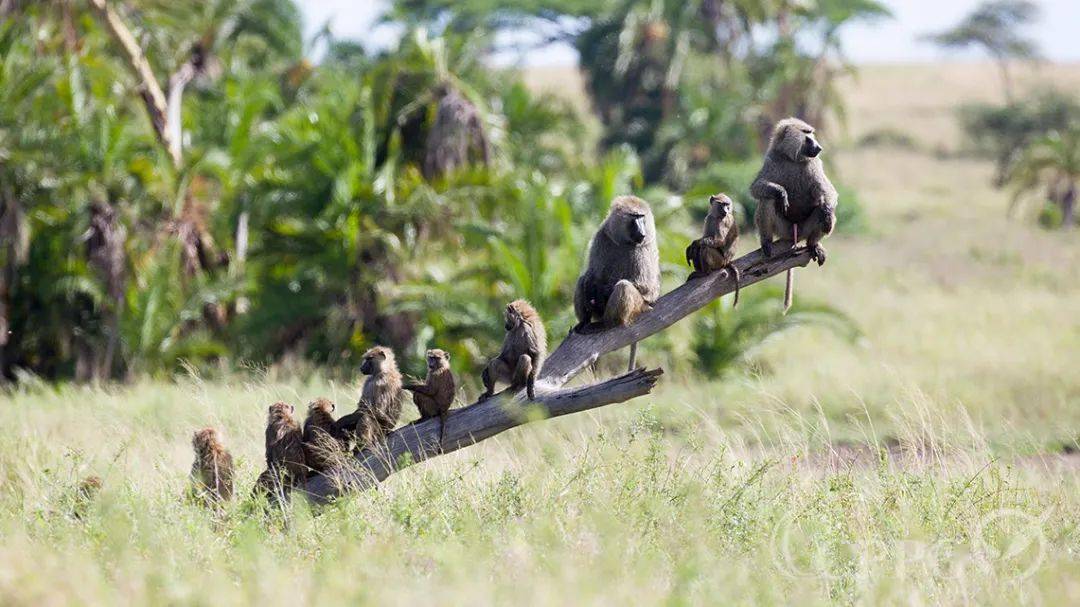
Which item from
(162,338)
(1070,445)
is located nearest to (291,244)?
(162,338)

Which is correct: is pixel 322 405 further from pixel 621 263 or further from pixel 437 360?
pixel 621 263

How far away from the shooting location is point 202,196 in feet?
54.5

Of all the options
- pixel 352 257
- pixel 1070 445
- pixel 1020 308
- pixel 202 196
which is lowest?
pixel 1020 308

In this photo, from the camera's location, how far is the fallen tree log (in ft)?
20.1

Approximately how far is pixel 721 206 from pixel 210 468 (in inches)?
129

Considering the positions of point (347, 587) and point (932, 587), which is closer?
point (347, 587)

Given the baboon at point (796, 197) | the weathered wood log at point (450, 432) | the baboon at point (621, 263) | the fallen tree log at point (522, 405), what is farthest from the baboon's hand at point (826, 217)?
the weathered wood log at point (450, 432)

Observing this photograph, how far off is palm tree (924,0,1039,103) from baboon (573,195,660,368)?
49.8 metres

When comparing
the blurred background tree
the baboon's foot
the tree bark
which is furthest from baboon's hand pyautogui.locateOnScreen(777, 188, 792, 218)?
the tree bark

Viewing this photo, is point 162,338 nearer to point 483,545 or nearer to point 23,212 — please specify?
point 23,212

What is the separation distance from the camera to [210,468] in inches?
261

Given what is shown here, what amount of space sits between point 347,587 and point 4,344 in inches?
540

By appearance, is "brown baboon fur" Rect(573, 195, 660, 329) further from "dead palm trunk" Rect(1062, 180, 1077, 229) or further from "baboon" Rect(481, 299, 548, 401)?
"dead palm trunk" Rect(1062, 180, 1077, 229)

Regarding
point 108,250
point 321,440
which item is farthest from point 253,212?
point 321,440
